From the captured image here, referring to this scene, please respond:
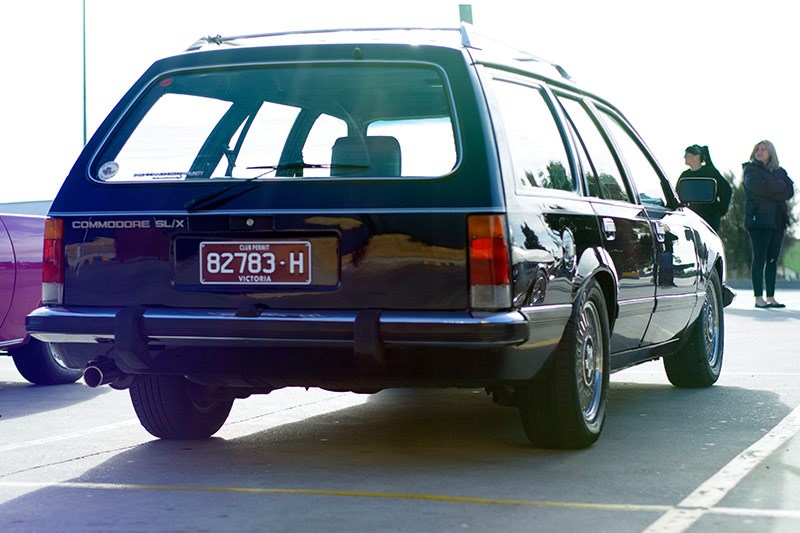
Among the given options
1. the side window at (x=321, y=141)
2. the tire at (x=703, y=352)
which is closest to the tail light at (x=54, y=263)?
the side window at (x=321, y=141)

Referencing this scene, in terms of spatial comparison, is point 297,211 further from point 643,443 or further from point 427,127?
point 643,443

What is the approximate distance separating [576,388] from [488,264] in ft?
3.04

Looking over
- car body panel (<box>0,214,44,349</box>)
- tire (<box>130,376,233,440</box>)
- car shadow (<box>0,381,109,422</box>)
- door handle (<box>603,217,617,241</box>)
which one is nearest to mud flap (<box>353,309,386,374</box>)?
tire (<box>130,376,233,440</box>)

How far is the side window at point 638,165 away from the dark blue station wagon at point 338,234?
1.04 m

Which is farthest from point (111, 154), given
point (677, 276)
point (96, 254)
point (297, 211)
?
point (677, 276)

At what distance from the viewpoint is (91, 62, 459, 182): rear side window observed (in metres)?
5.54

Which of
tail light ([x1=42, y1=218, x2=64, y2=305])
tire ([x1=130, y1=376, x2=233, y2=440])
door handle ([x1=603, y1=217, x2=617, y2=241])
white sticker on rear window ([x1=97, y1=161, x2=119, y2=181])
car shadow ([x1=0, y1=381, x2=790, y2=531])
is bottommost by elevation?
car shadow ([x1=0, y1=381, x2=790, y2=531])

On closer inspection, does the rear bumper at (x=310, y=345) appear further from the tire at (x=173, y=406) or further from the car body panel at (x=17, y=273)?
the car body panel at (x=17, y=273)

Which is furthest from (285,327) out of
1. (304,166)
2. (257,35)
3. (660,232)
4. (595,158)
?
(660,232)

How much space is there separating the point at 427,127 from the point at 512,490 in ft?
4.88

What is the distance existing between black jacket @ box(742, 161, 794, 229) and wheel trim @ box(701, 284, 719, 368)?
8.34 meters

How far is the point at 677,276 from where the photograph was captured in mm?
7793

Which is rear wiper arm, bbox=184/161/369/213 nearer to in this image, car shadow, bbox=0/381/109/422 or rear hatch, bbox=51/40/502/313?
rear hatch, bbox=51/40/502/313

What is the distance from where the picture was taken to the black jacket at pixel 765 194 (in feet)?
55.8
